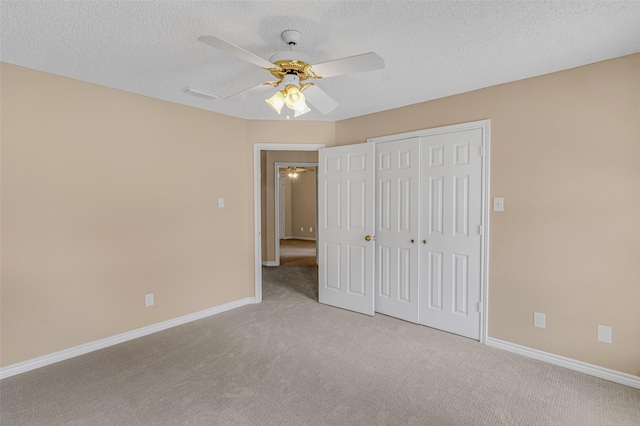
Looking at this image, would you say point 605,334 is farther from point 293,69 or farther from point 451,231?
point 293,69

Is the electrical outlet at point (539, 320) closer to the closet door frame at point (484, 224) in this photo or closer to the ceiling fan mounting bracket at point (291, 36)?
the closet door frame at point (484, 224)

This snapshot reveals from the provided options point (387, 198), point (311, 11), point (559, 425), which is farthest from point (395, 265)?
point (311, 11)

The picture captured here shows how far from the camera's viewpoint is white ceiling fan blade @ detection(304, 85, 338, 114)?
2.32 metres

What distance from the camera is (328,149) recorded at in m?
4.13

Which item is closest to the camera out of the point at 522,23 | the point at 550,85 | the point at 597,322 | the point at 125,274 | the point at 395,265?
the point at 522,23

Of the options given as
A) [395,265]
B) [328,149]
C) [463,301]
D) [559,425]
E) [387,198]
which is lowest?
[559,425]

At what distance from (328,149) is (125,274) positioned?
2.69 m

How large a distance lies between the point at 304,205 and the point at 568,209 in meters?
8.29

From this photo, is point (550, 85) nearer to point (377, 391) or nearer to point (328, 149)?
point (328, 149)

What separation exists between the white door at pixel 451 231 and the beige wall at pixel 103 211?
94.6 inches

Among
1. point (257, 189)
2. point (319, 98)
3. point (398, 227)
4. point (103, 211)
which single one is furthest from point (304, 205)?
point (319, 98)

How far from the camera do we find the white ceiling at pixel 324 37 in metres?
1.79

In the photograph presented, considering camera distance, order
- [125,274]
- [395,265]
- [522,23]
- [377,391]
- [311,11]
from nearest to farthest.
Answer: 1. [311,11]
2. [522,23]
3. [377,391]
4. [125,274]
5. [395,265]

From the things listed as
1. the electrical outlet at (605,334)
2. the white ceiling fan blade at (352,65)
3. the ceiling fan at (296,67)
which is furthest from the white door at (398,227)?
the white ceiling fan blade at (352,65)
